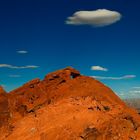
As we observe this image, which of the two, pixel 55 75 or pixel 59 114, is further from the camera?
pixel 55 75

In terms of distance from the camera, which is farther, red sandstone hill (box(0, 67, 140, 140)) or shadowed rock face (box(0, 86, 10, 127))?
shadowed rock face (box(0, 86, 10, 127))

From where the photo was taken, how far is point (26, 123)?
167ft

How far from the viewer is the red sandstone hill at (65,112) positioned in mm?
46250

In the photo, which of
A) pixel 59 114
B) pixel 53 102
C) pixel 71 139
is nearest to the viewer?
pixel 71 139

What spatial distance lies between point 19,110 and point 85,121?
14.6m

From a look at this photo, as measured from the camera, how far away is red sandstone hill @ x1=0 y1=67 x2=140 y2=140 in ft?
152

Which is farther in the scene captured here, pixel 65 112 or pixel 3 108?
pixel 3 108

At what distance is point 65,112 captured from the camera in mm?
50094

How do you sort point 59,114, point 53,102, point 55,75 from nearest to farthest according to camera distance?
point 59,114
point 53,102
point 55,75

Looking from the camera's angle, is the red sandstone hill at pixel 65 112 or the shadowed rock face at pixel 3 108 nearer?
the red sandstone hill at pixel 65 112

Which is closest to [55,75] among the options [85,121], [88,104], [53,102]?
[53,102]

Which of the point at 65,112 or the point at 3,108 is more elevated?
the point at 3,108

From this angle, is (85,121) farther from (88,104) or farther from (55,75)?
(55,75)

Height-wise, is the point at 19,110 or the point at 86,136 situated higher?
the point at 19,110
